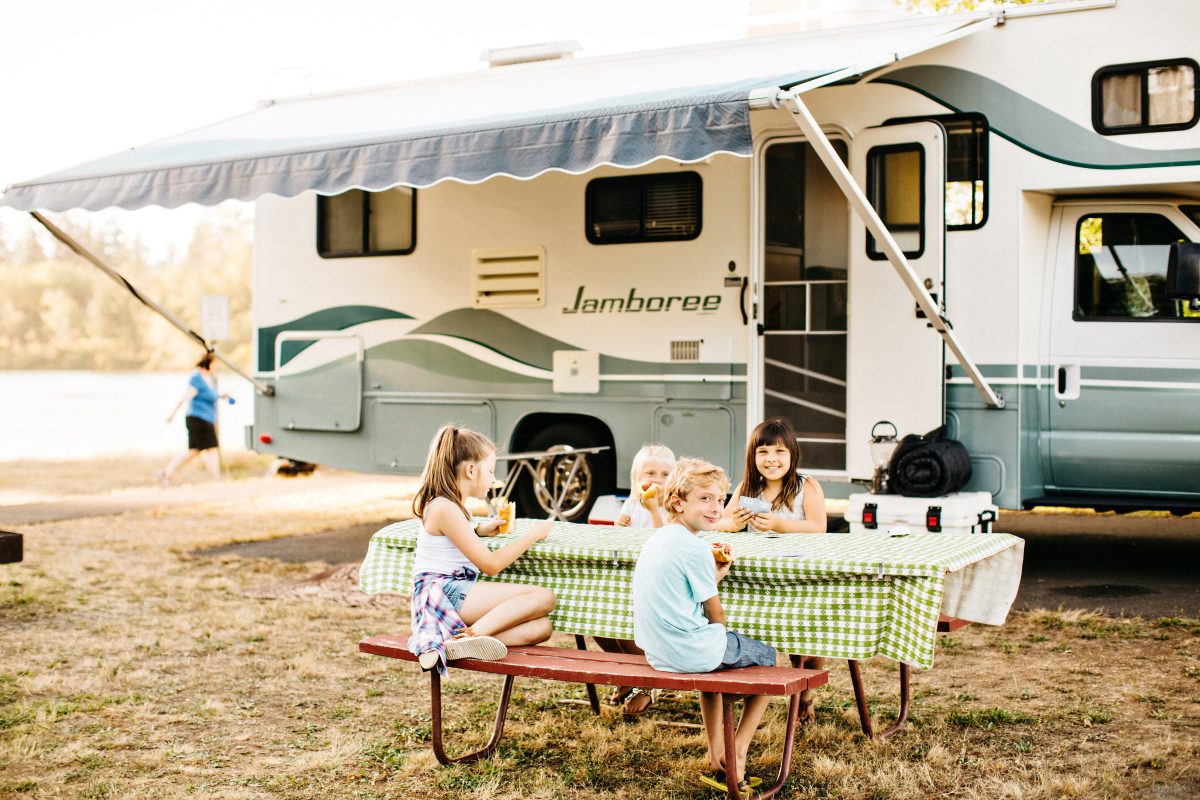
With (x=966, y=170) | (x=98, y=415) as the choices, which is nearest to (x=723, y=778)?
(x=966, y=170)

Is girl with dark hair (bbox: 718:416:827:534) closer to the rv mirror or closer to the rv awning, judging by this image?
the rv awning

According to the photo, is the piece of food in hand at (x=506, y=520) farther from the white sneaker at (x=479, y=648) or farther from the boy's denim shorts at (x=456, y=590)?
the white sneaker at (x=479, y=648)

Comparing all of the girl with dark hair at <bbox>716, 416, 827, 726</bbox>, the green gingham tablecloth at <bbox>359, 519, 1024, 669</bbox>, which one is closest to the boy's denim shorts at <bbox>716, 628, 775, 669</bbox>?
the green gingham tablecloth at <bbox>359, 519, 1024, 669</bbox>

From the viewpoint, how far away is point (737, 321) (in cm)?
776

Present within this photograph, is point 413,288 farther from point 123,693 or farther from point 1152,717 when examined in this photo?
point 1152,717

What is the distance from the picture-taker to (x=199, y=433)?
13.5m

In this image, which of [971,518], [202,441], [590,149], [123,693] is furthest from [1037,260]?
[202,441]

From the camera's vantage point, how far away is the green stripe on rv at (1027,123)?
6895 mm

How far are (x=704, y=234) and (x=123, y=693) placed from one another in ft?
13.6

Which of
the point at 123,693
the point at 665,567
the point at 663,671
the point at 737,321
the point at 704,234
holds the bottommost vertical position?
the point at 123,693

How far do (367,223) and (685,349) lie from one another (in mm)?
2597

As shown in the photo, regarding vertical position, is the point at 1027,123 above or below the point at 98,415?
above

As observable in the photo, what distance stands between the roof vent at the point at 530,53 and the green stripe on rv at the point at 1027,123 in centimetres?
240

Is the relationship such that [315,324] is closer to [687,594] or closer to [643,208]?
[643,208]
